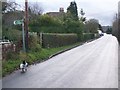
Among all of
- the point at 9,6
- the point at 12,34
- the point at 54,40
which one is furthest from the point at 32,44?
the point at 54,40

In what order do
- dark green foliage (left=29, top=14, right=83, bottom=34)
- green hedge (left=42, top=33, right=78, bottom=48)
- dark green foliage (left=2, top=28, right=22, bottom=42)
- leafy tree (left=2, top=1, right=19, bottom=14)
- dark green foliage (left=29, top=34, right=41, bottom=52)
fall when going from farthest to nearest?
dark green foliage (left=29, top=14, right=83, bottom=34), green hedge (left=42, top=33, right=78, bottom=48), leafy tree (left=2, top=1, right=19, bottom=14), dark green foliage (left=29, top=34, right=41, bottom=52), dark green foliage (left=2, top=28, right=22, bottom=42)

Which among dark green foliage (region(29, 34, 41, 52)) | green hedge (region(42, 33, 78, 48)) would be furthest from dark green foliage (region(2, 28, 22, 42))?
green hedge (region(42, 33, 78, 48))

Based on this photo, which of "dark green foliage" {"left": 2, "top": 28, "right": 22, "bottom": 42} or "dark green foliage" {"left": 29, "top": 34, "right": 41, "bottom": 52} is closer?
"dark green foliage" {"left": 2, "top": 28, "right": 22, "bottom": 42}

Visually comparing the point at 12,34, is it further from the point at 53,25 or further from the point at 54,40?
the point at 53,25

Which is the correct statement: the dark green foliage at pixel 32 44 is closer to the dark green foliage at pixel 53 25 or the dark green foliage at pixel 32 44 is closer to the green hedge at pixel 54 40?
the green hedge at pixel 54 40

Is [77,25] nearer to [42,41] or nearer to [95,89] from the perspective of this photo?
[42,41]

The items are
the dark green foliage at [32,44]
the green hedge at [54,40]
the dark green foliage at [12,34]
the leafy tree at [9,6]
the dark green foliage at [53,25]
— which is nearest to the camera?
the dark green foliage at [12,34]

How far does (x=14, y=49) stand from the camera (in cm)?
1975

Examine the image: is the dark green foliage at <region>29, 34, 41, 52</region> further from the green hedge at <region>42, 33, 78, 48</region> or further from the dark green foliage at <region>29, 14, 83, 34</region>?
the dark green foliage at <region>29, 14, 83, 34</region>

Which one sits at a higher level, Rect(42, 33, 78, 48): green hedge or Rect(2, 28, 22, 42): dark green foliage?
Rect(2, 28, 22, 42): dark green foliage

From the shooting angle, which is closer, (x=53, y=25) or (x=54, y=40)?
(x=54, y=40)

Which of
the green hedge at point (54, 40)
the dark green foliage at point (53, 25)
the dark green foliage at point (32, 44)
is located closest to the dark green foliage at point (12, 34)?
the dark green foliage at point (32, 44)

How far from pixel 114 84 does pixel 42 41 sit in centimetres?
2076

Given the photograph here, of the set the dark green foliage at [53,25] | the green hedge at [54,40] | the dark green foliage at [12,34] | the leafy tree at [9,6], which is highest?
the leafy tree at [9,6]
